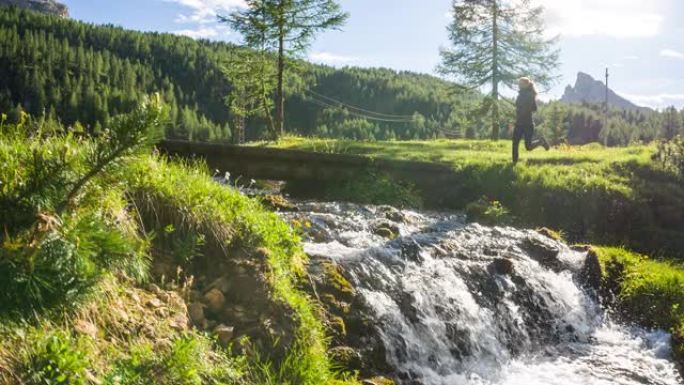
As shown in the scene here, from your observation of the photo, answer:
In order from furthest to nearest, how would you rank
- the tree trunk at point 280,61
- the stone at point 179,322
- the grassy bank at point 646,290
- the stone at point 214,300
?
1. the tree trunk at point 280,61
2. the grassy bank at point 646,290
3. the stone at point 214,300
4. the stone at point 179,322

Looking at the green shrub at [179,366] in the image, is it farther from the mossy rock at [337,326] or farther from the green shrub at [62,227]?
the mossy rock at [337,326]

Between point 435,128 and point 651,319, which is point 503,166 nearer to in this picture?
point 651,319

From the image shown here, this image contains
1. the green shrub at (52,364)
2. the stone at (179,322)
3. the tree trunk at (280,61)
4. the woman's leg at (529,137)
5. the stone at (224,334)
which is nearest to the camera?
the green shrub at (52,364)

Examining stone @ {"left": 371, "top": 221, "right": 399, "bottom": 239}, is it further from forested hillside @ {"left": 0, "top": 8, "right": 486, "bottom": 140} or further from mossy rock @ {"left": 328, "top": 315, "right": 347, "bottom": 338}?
forested hillside @ {"left": 0, "top": 8, "right": 486, "bottom": 140}

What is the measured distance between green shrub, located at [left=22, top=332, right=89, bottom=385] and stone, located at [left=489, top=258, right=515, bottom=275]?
7.21m

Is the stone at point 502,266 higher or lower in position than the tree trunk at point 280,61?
lower

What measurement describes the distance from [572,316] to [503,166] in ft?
24.3

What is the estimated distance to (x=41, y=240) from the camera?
8.34ft

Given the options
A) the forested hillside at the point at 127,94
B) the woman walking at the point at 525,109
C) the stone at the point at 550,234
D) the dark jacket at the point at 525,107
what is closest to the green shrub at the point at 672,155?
the woman walking at the point at 525,109

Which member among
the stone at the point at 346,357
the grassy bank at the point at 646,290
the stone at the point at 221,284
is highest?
the stone at the point at 221,284

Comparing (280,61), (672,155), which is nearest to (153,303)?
(672,155)

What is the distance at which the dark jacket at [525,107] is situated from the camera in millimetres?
15570

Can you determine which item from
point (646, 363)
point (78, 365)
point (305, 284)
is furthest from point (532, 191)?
point (78, 365)

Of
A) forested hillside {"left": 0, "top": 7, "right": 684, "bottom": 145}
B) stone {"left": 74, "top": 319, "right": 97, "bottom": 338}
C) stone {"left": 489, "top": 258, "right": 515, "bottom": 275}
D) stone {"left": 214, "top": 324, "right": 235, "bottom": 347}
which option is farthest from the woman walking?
forested hillside {"left": 0, "top": 7, "right": 684, "bottom": 145}
